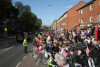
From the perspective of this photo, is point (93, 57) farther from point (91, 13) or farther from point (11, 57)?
point (91, 13)

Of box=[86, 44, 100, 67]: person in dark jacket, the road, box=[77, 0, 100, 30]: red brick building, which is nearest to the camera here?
box=[86, 44, 100, 67]: person in dark jacket

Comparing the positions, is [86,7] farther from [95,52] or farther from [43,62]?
[95,52]

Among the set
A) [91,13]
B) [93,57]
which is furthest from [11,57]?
[91,13]

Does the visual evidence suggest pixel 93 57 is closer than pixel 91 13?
Yes

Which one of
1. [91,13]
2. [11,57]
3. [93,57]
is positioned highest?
[91,13]

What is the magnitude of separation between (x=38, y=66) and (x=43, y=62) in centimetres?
59

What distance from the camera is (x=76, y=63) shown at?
3.07 metres

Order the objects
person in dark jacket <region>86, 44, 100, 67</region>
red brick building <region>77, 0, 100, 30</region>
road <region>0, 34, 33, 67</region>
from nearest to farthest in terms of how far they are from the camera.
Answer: person in dark jacket <region>86, 44, 100, 67</region>
road <region>0, 34, 33, 67</region>
red brick building <region>77, 0, 100, 30</region>

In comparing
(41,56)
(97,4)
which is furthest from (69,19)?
(41,56)

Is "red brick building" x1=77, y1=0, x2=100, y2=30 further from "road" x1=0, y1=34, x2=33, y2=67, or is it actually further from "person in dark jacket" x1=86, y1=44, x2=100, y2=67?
"person in dark jacket" x1=86, y1=44, x2=100, y2=67

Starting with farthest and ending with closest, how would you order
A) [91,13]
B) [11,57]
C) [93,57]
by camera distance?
[91,13]
[11,57]
[93,57]

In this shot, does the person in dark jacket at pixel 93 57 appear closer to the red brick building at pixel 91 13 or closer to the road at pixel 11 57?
the road at pixel 11 57

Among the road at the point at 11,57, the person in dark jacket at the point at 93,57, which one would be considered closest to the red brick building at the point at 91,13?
the road at the point at 11,57

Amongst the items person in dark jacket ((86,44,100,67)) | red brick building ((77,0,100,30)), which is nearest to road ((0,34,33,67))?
person in dark jacket ((86,44,100,67))
